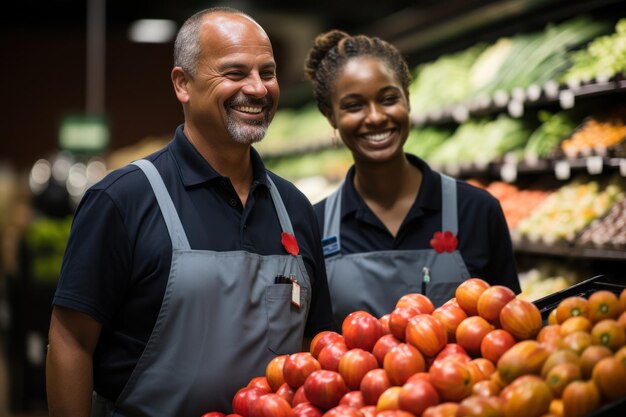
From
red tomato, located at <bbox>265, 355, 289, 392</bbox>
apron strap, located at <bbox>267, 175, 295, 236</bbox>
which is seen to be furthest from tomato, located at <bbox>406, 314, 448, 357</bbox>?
apron strap, located at <bbox>267, 175, 295, 236</bbox>

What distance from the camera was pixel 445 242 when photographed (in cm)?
283

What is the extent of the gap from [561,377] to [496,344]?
0.77 feet

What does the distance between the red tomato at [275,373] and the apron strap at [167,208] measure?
39 cm

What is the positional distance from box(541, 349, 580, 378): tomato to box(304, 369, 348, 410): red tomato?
0.49 metres

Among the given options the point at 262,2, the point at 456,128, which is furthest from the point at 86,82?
the point at 456,128

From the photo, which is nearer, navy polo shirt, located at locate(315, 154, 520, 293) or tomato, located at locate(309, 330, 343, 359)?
tomato, located at locate(309, 330, 343, 359)

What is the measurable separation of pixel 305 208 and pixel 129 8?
1239 centimetres

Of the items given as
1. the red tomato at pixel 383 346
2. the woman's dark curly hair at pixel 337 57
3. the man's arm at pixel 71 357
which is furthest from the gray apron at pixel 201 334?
the woman's dark curly hair at pixel 337 57

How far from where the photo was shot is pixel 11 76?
14.9m

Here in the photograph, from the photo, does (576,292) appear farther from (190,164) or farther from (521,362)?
(190,164)

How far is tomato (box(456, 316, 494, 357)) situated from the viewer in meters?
1.93

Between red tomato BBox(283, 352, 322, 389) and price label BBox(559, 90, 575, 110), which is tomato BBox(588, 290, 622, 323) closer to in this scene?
red tomato BBox(283, 352, 322, 389)

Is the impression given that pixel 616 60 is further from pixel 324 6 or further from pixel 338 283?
pixel 324 6

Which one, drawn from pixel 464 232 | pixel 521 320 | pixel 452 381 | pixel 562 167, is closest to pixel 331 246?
pixel 464 232
